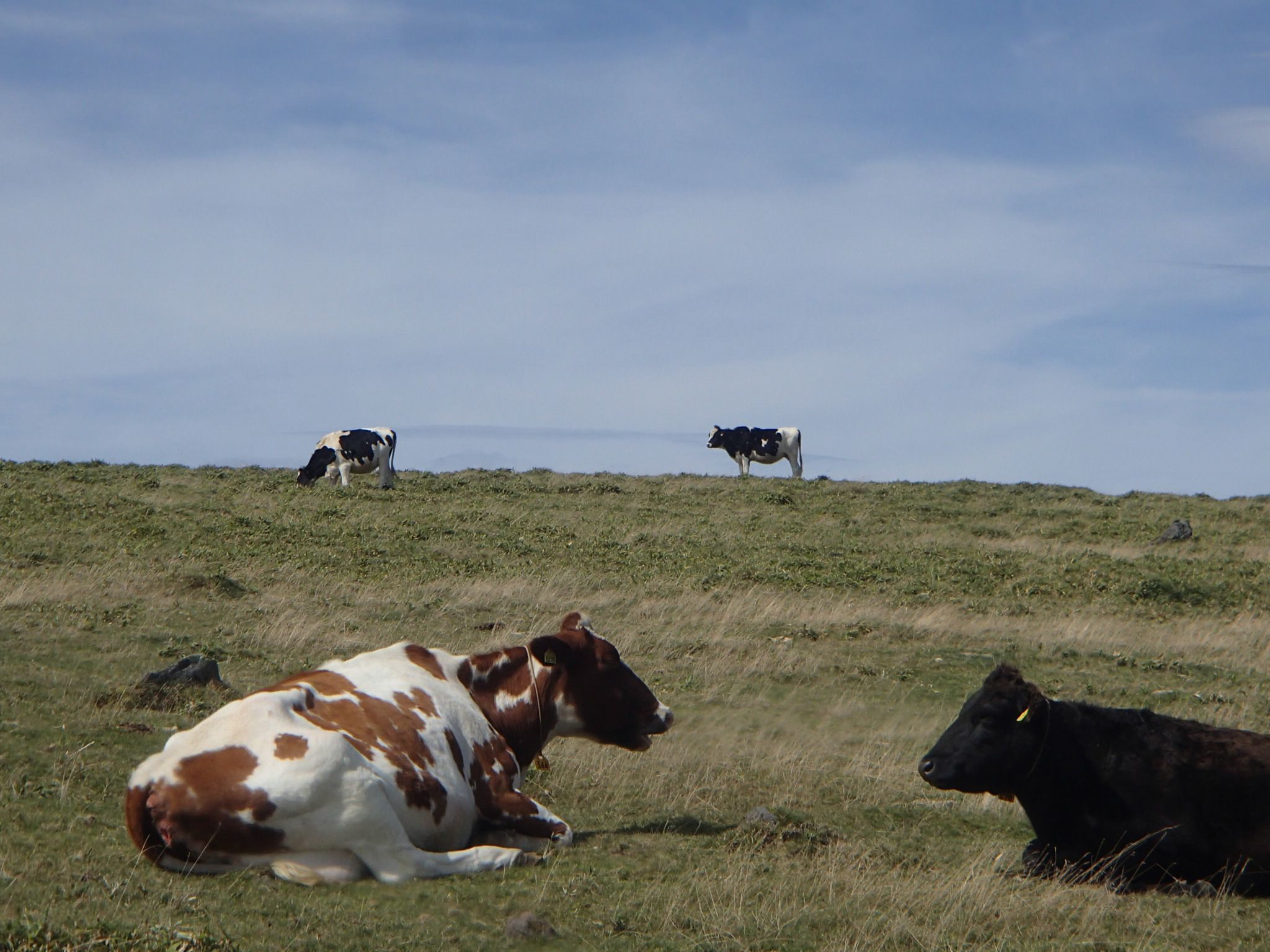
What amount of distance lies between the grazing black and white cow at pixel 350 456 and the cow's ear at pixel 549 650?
90.9 ft

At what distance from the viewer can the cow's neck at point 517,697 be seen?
8.90m

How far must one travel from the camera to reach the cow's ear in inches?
349

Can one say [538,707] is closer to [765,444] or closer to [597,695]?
[597,695]

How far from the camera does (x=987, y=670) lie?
54.9 ft

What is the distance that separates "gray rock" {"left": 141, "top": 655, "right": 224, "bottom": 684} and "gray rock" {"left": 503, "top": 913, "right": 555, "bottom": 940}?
21.3 feet

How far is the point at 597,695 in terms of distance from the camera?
9.07m

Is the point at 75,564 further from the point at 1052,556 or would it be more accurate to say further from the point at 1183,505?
the point at 1183,505

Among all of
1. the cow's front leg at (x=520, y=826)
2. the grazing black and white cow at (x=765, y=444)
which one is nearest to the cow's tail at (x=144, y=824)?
the cow's front leg at (x=520, y=826)

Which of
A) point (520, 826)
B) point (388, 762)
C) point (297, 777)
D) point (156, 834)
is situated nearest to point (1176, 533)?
point (520, 826)

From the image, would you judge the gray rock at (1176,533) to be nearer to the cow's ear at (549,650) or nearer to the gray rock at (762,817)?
the gray rock at (762,817)

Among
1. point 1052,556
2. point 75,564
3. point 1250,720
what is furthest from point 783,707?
point 1052,556

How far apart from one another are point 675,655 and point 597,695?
7.83m

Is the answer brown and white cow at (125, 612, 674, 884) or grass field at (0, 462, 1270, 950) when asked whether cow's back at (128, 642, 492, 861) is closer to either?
brown and white cow at (125, 612, 674, 884)

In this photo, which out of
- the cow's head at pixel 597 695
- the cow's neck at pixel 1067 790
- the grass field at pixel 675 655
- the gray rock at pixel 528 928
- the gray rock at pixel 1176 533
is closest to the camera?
the gray rock at pixel 528 928
